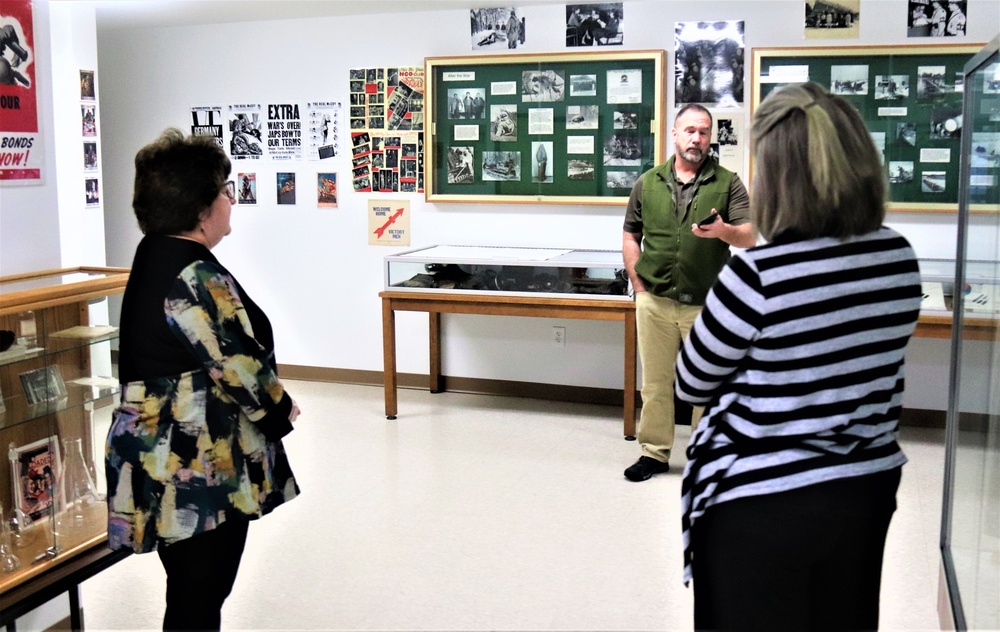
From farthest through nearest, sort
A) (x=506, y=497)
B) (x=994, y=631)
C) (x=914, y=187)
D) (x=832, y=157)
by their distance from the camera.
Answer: (x=914, y=187), (x=506, y=497), (x=994, y=631), (x=832, y=157)

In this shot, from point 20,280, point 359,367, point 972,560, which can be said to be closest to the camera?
point 972,560

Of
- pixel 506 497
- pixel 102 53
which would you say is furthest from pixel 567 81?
pixel 102 53

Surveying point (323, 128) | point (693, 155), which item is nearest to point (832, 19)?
point (693, 155)

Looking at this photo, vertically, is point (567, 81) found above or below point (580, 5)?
below

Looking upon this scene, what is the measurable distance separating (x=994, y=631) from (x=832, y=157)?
44.5 inches

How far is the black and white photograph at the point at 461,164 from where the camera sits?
582 cm

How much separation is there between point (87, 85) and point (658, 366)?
3.49 m

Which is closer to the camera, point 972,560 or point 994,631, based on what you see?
point 994,631

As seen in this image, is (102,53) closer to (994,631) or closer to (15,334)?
(15,334)

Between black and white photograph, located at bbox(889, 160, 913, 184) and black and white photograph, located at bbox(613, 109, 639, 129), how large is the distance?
136 cm

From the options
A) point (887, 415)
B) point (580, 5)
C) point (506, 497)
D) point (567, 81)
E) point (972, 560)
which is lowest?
point (506, 497)

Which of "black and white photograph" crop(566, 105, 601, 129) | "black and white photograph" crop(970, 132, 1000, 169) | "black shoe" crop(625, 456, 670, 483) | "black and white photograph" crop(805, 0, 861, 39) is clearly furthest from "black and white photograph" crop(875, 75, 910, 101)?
"black and white photograph" crop(970, 132, 1000, 169)

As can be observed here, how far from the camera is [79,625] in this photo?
9.33 feet

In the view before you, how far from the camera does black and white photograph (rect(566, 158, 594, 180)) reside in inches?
220
